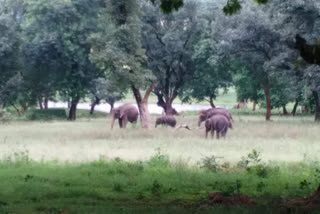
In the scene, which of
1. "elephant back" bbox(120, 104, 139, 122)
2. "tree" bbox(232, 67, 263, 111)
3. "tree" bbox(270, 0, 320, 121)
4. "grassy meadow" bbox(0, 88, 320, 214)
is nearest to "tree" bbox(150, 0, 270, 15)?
"grassy meadow" bbox(0, 88, 320, 214)

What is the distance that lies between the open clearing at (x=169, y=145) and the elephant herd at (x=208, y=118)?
66 centimetres

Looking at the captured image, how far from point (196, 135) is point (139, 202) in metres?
20.3

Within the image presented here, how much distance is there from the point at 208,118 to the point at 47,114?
28087 mm

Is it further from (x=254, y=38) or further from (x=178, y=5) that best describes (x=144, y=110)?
(x=178, y=5)

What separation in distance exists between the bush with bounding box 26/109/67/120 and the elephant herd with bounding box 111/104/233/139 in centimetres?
1553

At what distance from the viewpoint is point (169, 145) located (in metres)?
23.8

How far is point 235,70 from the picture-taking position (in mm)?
53938

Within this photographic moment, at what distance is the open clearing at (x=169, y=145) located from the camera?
19.1m

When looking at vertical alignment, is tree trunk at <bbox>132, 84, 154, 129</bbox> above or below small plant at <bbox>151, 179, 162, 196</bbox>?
above

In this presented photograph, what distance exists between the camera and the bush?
2062 inches

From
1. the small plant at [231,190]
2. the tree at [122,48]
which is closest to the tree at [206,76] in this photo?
the tree at [122,48]

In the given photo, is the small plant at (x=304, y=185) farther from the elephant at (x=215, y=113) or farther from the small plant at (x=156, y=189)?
the elephant at (x=215, y=113)

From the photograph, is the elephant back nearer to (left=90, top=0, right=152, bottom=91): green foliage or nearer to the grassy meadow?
(left=90, top=0, right=152, bottom=91): green foliage

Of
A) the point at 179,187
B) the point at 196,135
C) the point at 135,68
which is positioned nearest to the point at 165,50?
the point at 135,68
